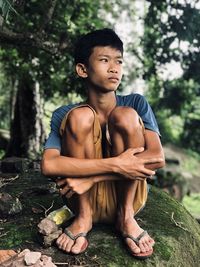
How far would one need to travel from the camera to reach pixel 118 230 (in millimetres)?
3088

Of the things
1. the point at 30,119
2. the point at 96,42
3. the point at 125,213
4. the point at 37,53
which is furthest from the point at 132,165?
the point at 30,119

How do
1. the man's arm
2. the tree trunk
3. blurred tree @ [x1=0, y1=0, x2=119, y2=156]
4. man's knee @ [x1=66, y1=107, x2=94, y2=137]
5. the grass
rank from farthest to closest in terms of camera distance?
the grass
the tree trunk
blurred tree @ [x1=0, y1=0, x2=119, y2=156]
the man's arm
man's knee @ [x1=66, y1=107, x2=94, y2=137]

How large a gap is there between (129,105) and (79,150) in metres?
0.57

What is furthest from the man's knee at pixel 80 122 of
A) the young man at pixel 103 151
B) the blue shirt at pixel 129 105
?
the blue shirt at pixel 129 105

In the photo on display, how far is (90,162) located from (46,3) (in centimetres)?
418

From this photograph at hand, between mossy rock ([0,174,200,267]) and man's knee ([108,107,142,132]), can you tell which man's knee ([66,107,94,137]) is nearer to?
→ man's knee ([108,107,142,132])

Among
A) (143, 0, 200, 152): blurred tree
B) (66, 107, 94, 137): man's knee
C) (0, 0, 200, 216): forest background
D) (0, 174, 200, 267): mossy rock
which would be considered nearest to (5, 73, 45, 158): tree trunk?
(0, 0, 200, 216): forest background

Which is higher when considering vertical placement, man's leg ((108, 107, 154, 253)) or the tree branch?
the tree branch

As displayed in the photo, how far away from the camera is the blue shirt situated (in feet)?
9.75

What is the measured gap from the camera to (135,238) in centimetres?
293

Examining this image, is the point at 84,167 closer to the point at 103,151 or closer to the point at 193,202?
the point at 103,151

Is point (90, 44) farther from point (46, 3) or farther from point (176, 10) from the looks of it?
point (176, 10)

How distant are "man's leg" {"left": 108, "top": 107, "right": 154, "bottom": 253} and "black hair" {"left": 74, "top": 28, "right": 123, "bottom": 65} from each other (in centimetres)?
46

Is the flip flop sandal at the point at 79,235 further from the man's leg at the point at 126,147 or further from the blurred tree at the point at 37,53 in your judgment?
the blurred tree at the point at 37,53
